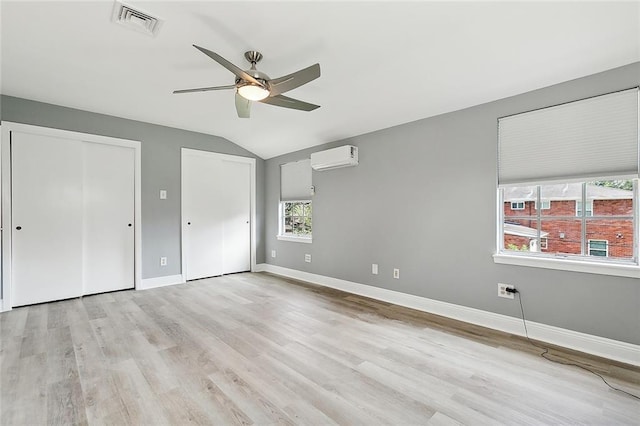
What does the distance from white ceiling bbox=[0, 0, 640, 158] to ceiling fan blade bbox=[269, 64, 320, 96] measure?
0.38 m

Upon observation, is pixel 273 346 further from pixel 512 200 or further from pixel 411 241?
pixel 512 200

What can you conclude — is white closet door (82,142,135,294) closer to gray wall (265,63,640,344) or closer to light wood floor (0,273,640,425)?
light wood floor (0,273,640,425)

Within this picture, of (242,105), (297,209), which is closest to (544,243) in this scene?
(242,105)

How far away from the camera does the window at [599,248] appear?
7.92 feet

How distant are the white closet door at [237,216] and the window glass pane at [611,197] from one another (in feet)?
15.9

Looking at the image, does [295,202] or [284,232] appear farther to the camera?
[284,232]

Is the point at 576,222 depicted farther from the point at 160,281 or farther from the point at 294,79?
the point at 160,281

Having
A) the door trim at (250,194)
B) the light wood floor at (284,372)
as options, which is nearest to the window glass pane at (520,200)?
the light wood floor at (284,372)

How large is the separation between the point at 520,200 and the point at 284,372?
2679mm

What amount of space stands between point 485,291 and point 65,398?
11.4 ft

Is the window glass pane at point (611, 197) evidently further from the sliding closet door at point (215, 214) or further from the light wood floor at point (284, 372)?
the sliding closet door at point (215, 214)

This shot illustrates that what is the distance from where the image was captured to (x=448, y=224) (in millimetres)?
3225

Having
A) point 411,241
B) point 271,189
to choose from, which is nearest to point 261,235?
point 271,189

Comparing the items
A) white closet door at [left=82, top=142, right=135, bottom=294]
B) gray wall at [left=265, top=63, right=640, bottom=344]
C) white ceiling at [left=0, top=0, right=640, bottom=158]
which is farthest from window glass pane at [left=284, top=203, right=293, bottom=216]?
white closet door at [left=82, top=142, right=135, bottom=294]
